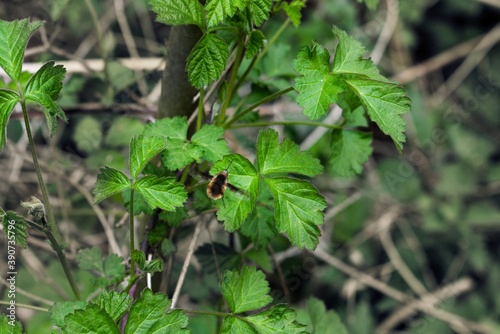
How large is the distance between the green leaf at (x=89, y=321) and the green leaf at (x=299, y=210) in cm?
31

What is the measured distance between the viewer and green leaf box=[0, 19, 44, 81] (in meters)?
0.98

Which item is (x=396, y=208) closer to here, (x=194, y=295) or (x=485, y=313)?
(x=485, y=313)

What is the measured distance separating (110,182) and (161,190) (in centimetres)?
9

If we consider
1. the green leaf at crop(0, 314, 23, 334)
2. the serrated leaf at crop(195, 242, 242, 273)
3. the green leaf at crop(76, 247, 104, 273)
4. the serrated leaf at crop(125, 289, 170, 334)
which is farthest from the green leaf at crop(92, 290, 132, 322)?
the serrated leaf at crop(195, 242, 242, 273)

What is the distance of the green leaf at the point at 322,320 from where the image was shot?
138cm

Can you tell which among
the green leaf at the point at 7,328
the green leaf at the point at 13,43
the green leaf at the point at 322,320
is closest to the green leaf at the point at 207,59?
the green leaf at the point at 13,43

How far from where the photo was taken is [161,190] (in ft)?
3.24

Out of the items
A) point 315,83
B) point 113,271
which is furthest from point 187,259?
point 315,83

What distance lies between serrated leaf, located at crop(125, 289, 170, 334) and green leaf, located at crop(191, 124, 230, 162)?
0.26 m

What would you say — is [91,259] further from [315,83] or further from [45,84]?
[315,83]

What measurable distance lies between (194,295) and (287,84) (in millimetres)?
626

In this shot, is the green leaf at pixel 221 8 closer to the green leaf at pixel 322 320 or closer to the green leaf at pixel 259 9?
the green leaf at pixel 259 9

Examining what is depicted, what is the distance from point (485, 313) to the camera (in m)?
2.38

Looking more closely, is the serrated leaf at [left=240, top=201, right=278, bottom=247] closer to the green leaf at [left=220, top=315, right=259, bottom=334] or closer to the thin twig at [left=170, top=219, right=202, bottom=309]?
the thin twig at [left=170, top=219, right=202, bottom=309]
